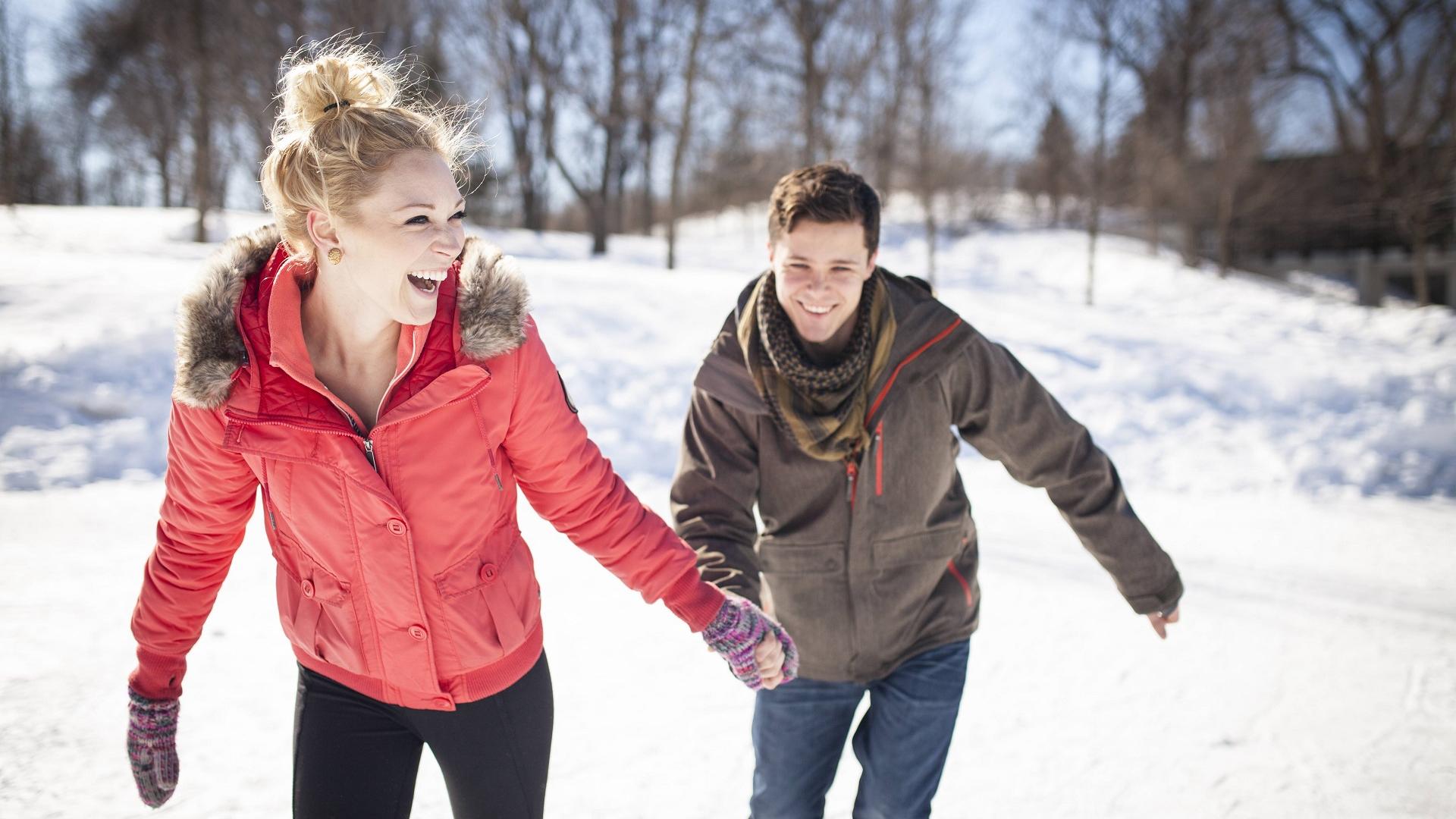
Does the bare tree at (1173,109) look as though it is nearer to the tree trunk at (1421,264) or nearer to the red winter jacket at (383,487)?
the tree trunk at (1421,264)

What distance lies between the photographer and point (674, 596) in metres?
1.81

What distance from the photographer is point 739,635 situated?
179 centimetres

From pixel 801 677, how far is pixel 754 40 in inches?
648

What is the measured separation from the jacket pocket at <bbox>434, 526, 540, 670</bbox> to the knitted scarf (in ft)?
2.39

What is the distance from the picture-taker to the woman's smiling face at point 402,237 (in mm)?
1543

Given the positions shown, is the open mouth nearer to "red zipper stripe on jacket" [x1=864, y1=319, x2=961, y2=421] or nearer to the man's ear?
the man's ear

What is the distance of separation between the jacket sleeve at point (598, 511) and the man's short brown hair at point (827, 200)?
2.37 ft

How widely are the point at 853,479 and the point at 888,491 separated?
0.30 ft

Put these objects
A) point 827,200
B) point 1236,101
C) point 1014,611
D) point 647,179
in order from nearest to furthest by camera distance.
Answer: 1. point 827,200
2. point 1014,611
3. point 1236,101
4. point 647,179

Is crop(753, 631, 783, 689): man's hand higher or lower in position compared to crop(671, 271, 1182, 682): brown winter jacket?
lower

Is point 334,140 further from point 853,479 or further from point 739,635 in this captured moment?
point 853,479

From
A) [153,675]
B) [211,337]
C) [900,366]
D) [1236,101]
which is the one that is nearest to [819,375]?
[900,366]

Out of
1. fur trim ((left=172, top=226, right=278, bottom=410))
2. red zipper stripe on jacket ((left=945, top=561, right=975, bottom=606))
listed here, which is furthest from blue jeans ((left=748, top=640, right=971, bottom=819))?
fur trim ((left=172, top=226, right=278, bottom=410))

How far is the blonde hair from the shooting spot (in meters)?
1.53
